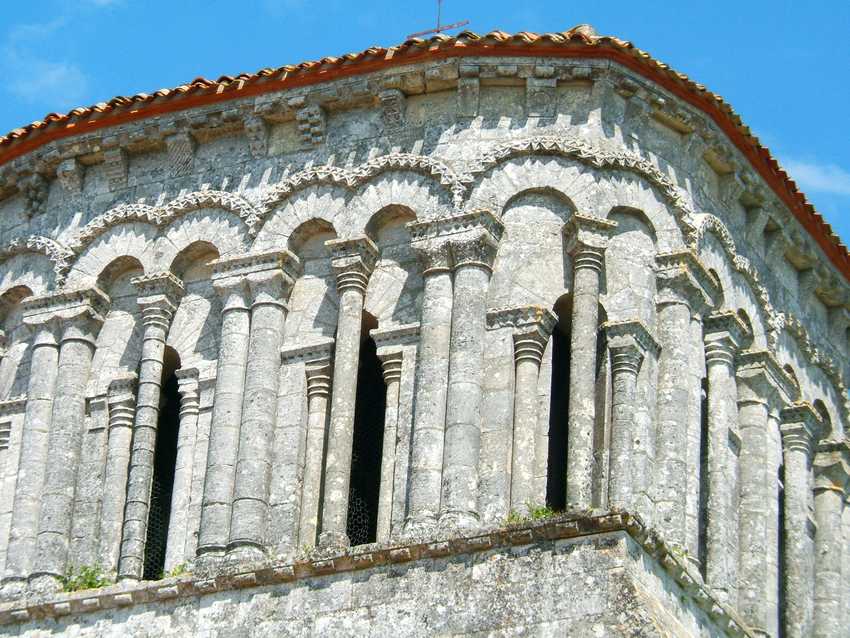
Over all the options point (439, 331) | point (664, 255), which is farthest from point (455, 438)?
point (664, 255)

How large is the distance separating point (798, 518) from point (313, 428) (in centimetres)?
570

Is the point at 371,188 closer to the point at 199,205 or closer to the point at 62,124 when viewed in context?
the point at 199,205

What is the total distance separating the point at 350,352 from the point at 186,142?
11.5 ft

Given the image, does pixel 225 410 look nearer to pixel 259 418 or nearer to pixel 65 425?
pixel 259 418

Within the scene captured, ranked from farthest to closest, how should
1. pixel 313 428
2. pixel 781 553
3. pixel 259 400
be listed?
pixel 781 553 → pixel 259 400 → pixel 313 428

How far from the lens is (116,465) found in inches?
1030

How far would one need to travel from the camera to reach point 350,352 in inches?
992

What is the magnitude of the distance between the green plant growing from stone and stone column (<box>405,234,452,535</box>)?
10.7ft

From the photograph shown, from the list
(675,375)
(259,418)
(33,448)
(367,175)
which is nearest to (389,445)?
(259,418)

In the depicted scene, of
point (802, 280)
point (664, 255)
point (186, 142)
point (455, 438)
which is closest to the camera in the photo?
point (455, 438)

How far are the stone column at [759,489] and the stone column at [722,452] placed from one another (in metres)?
0.18

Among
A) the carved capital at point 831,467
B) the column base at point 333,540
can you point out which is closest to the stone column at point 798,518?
the carved capital at point 831,467

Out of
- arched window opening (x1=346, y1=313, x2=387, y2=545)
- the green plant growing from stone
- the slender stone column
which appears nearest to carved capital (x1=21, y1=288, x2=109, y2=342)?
the slender stone column

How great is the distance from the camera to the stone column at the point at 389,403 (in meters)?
24.5
